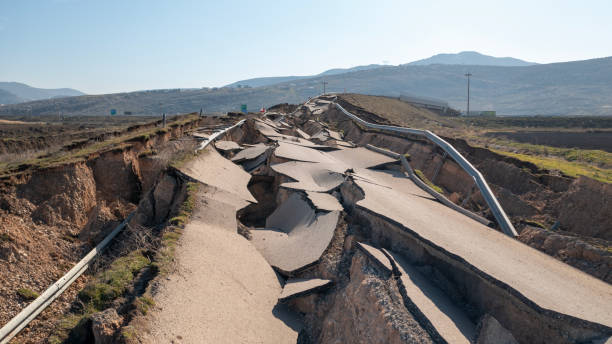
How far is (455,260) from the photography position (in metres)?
4.53

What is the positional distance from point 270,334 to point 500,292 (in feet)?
8.37

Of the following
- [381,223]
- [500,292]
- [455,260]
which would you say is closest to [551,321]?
[500,292]

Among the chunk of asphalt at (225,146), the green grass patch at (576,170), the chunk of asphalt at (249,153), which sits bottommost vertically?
the green grass patch at (576,170)

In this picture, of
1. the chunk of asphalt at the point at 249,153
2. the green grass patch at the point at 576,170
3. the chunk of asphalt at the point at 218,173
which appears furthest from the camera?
the green grass patch at the point at 576,170

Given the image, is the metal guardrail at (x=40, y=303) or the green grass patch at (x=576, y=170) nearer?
the metal guardrail at (x=40, y=303)

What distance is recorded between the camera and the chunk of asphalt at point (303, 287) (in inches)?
182

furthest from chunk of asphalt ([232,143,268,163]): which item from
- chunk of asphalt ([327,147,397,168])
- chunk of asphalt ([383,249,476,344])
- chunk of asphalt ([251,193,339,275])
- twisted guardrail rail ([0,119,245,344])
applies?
chunk of asphalt ([383,249,476,344])

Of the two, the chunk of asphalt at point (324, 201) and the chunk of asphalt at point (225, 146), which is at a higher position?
the chunk of asphalt at point (225, 146)

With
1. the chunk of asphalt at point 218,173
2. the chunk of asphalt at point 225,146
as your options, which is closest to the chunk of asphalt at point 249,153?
the chunk of asphalt at point 225,146

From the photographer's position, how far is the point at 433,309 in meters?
3.77

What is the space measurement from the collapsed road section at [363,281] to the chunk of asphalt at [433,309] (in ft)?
0.05

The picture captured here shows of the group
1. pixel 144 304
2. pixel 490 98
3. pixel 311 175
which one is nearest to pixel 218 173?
pixel 311 175

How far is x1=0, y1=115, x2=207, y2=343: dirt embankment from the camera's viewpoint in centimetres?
483

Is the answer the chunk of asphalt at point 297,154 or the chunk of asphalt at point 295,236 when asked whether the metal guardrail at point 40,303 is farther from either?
the chunk of asphalt at point 297,154
